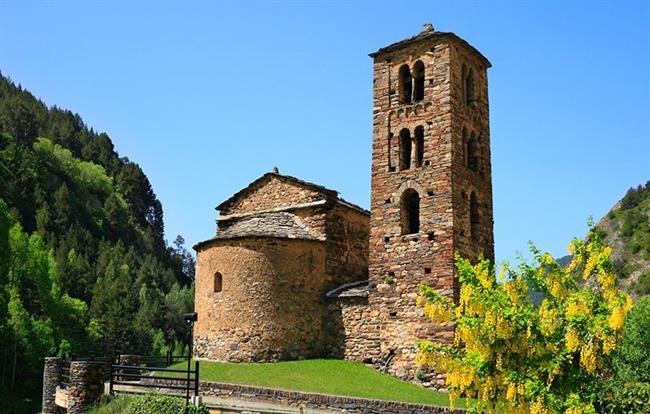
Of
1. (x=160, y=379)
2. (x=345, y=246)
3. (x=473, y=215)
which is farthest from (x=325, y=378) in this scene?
(x=473, y=215)

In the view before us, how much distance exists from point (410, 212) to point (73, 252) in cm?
5206

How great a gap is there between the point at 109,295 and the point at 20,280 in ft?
52.6

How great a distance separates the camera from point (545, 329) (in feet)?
40.5

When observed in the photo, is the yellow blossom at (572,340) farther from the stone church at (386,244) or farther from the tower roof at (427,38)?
the tower roof at (427,38)

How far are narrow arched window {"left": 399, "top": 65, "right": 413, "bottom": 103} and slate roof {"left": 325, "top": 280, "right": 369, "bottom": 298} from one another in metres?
7.70

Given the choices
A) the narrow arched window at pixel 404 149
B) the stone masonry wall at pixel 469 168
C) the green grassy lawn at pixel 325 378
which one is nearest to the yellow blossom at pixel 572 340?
the green grassy lawn at pixel 325 378

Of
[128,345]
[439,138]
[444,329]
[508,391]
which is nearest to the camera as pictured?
[508,391]

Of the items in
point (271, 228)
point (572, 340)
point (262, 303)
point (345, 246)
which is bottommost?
point (572, 340)

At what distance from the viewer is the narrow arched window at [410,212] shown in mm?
26578

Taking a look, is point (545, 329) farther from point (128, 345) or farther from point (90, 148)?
point (90, 148)

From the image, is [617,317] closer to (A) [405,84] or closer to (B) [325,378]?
(B) [325,378]

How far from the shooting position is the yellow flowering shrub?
11.7 meters

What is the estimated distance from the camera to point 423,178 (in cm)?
2616

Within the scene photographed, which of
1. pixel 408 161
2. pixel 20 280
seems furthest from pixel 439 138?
pixel 20 280
